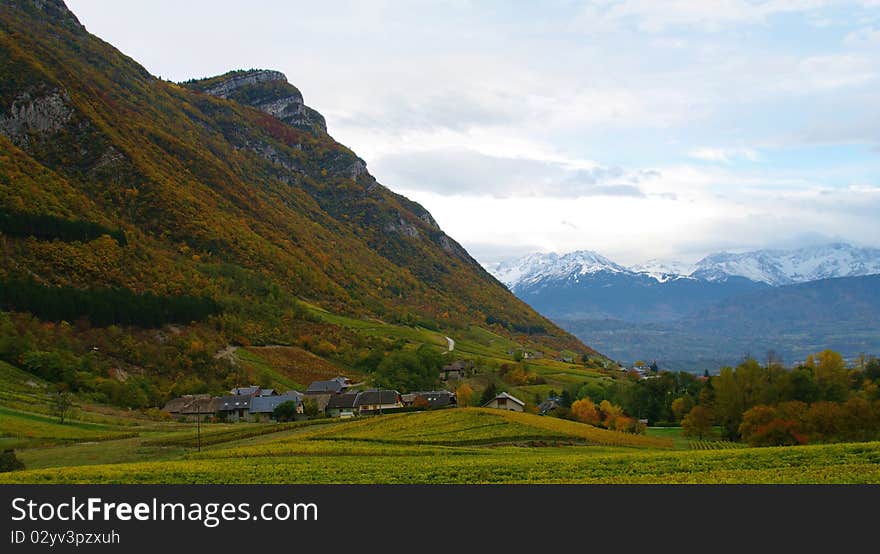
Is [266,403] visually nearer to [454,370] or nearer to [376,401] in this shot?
[376,401]

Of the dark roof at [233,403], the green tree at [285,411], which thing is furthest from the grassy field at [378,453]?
the green tree at [285,411]

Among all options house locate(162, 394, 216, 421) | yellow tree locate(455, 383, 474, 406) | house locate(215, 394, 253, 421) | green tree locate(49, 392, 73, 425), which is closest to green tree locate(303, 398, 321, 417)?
house locate(215, 394, 253, 421)

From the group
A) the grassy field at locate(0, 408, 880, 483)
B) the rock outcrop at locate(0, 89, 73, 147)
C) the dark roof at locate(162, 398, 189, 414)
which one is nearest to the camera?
the grassy field at locate(0, 408, 880, 483)

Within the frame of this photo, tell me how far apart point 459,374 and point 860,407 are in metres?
104

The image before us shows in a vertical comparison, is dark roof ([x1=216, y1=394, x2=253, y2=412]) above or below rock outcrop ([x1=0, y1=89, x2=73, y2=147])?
below

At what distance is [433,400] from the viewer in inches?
4560

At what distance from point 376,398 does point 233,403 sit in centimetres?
2271

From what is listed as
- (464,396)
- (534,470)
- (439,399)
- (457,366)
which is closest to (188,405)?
(439,399)

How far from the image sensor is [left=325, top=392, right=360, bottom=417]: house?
10944 cm

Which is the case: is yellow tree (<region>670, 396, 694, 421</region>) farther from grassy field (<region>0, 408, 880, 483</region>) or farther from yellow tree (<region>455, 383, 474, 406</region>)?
grassy field (<region>0, 408, 880, 483</region>)

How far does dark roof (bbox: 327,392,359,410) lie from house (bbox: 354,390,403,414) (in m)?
0.80
